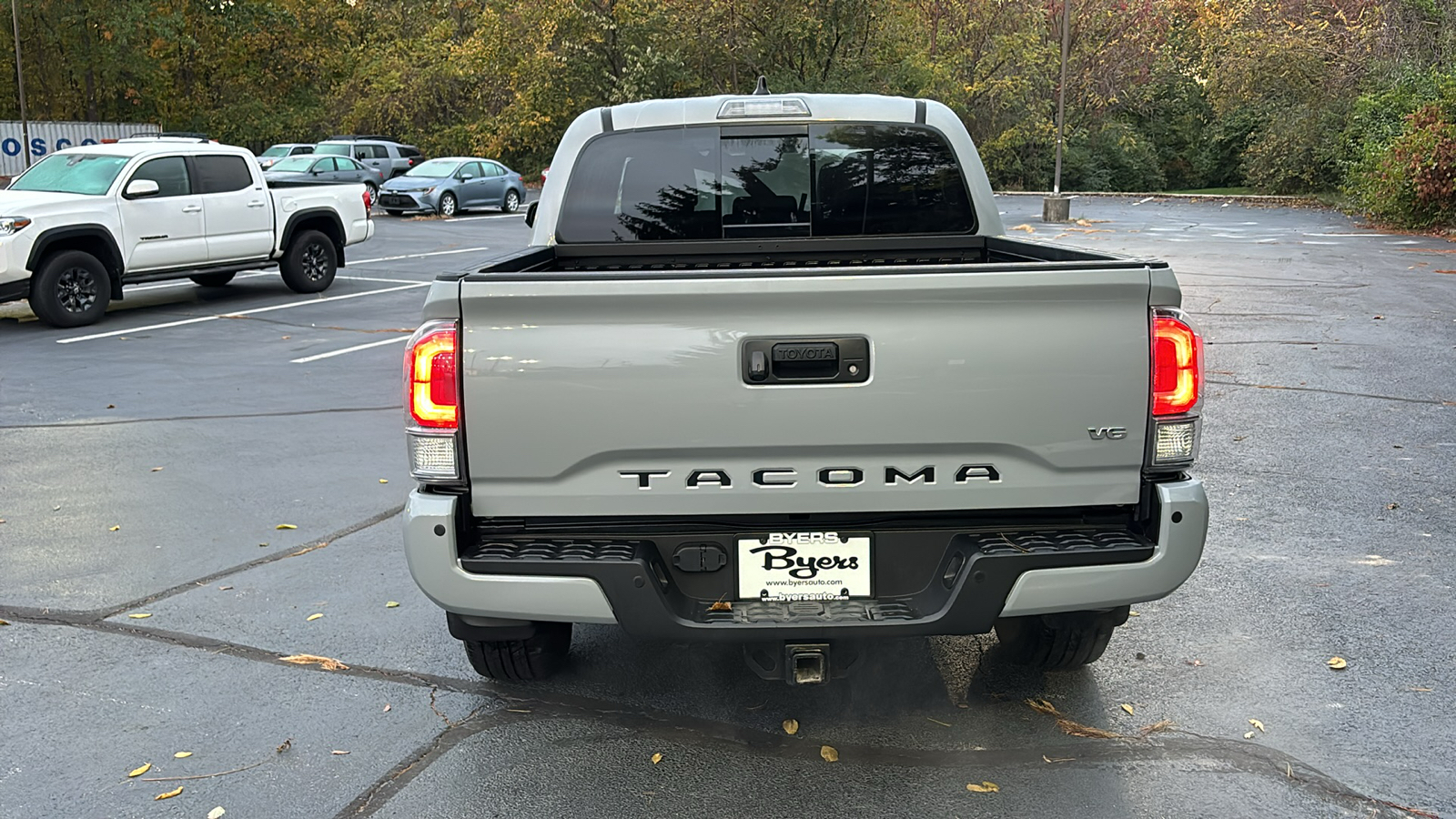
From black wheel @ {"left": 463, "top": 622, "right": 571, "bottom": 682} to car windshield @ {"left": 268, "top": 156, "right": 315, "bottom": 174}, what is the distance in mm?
27826

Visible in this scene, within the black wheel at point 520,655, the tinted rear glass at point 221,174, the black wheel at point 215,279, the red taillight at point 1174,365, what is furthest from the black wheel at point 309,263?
the red taillight at point 1174,365

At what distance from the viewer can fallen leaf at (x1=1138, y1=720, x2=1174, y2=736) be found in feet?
13.1

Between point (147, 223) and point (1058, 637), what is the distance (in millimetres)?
12525

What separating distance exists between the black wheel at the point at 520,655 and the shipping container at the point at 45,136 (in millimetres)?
38624

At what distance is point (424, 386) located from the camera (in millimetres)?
3463

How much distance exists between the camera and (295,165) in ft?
99.8

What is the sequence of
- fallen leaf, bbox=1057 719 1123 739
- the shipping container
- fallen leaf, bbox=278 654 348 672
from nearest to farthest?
1. fallen leaf, bbox=1057 719 1123 739
2. fallen leaf, bbox=278 654 348 672
3. the shipping container

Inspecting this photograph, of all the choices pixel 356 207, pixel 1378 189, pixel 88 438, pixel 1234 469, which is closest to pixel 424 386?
pixel 1234 469

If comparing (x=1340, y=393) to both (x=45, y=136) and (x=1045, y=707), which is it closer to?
(x=1045, y=707)

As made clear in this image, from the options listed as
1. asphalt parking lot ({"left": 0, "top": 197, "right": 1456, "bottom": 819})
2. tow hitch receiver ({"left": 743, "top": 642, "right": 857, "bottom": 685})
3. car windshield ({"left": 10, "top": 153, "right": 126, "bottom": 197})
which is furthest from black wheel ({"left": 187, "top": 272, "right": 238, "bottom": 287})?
tow hitch receiver ({"left": 743, "top": 642, "right": 857, "bottom": 685})

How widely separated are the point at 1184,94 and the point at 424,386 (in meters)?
50.5

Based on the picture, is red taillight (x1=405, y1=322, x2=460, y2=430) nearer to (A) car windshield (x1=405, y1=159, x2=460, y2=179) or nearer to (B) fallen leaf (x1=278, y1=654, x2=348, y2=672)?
(B) fallen leaf (x1=278, y1=654, x2=348, y2=672)

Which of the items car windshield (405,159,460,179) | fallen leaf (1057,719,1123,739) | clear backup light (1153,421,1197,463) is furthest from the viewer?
car windshield (405,159,460,179)

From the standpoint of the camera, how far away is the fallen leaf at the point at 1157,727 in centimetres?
398
